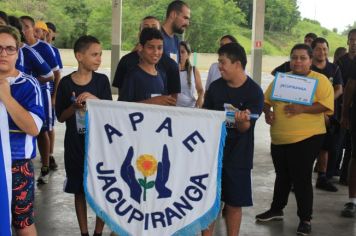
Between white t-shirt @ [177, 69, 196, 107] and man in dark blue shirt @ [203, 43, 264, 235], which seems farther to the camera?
white t-shirt @ [177, 69, 196, 107]

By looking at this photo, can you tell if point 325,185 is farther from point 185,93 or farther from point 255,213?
point 185,93

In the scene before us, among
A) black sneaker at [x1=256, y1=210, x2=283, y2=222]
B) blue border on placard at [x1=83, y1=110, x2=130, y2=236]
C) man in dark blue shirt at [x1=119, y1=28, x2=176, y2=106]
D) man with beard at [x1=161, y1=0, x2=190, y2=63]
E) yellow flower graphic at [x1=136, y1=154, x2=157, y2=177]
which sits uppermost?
man with beard at [x1=161, y1=0, x2=190, y2=63]

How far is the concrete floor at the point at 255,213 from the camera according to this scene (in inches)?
173

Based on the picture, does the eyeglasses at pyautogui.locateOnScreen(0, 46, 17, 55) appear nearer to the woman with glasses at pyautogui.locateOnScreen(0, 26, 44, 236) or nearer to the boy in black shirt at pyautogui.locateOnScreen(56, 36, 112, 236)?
the woman with glasses at pyautogui.locateOnScreen(0, 26, 44, 236)

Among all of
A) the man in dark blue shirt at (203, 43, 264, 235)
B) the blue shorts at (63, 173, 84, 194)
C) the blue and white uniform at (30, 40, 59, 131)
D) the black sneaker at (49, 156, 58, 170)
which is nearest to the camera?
the man in dark blue shirt at (203, 43, 264, 235)

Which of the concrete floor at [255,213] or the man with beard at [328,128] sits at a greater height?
the man with beard at [328,128]

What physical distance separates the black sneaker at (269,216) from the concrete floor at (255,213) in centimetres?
6

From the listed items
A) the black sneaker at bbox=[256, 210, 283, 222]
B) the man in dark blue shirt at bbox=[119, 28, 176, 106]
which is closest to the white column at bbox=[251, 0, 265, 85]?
the black sneaker at bbox=[256, 210, 283, 222]

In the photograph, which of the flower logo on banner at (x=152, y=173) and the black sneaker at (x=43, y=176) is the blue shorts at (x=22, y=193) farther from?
the black sneaker at (x=43, y=176)

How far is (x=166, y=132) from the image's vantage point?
3.21 metres

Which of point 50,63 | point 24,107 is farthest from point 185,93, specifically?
point 24,107

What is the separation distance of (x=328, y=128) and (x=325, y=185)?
641 millimetres

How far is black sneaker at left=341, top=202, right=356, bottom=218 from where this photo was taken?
4.82 meters

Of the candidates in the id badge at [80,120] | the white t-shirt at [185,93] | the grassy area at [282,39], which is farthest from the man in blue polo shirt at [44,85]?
the grassy area at [282,39]
